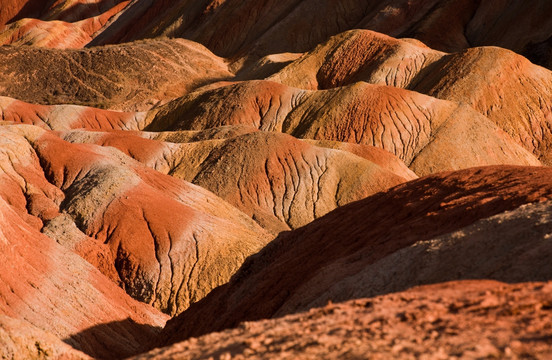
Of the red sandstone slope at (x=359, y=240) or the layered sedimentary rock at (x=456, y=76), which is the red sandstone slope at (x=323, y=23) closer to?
the layered sedimentary rock at (x=456, y=76)

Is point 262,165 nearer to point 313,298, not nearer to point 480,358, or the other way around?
point 313,298

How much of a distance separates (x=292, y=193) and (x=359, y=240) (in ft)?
81.2

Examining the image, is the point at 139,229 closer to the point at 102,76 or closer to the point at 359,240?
the point at 359,240

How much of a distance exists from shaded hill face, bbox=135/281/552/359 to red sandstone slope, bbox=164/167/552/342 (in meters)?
2.65

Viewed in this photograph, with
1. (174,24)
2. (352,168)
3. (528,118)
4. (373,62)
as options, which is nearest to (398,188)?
(352,168)

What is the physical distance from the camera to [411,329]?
9.35 metres

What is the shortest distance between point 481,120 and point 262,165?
19.1 metres

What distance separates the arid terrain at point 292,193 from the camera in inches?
433

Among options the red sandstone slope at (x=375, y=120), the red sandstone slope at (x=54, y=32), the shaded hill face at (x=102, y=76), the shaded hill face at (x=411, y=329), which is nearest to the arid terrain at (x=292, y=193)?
the shaded hill face at (x=411, y=329)

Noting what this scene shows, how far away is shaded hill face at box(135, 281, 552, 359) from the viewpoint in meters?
8.38

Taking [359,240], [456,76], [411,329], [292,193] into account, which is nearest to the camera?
[411,329]

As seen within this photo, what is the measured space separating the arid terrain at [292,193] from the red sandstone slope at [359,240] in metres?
0.09

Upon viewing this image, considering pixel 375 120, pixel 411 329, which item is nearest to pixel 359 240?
pixel 411 329

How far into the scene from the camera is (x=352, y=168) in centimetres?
4428
